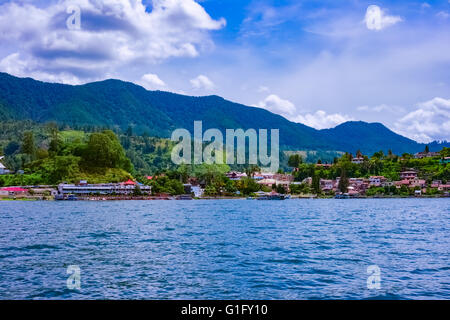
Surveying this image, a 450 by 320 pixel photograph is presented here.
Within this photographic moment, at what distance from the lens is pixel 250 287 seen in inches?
668

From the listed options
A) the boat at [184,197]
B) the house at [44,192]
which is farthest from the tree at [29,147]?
the boat at [184,197]

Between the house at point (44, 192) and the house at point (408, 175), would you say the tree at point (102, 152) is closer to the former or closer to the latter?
the house at point (44, 192)

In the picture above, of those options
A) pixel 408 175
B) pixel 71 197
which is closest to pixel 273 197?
pixel 408 175

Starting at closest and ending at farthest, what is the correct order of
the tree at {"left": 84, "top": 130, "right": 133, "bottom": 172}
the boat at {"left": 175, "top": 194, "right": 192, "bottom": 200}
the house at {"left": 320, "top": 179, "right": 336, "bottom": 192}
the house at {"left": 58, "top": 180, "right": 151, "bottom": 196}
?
the house at {"left": 58, "top": 180, "right": 151, "bottom": 196} → the boat at {"left": 175, "top": 194, "right": 192, "bottom": 200} → the tree at {"left": 84, "top": 130, "right": 133, "bottom": 172} → the house at {"left": 320, "top": 179, "right": 336, "bottom": 192}

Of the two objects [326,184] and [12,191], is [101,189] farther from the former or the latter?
[326,184]

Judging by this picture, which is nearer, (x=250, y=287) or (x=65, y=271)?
(x=250, y=287)

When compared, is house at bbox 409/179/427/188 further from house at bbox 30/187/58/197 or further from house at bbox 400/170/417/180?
house at bbox 30/187/58/197

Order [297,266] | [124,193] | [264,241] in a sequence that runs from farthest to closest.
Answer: [124,193], [264,241], [297,266]

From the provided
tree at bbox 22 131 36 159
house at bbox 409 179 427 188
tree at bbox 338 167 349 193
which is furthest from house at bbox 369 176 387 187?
tree at bbox 22 131 36 159
